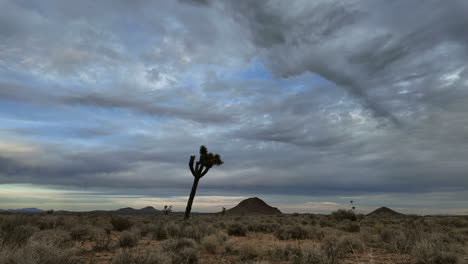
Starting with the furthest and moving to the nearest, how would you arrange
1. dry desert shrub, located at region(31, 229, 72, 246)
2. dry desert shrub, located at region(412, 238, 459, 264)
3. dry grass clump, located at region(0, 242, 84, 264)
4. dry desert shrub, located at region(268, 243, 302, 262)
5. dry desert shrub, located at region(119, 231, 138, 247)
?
dry desert shrub, located at region(119, 231, 138, 247), dry desert shrub, located at region(31, 229, 72, 246), dry desert shrub, located at region(268, 243, 302, 262), dry desert shrub, located at region(412, 238, 459, 264), dry grass clump, located at region(0, 242, 84, 264)

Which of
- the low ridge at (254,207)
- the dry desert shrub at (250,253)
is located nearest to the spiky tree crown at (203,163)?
the dry desert shrub at (250,253)

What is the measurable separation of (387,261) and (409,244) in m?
2.69

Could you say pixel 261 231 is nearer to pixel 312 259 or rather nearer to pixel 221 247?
pixel 221 247

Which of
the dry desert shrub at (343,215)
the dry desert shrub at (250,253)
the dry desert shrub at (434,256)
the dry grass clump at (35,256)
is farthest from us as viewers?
the dry desert shrub at (343,215)

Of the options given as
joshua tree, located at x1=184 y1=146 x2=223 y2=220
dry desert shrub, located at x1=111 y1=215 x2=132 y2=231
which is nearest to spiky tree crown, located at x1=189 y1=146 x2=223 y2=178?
joshua tree, located at x1=184 y1=146 x2=223 y2=220

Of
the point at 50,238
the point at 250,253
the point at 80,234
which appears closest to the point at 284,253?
the point at 250,253

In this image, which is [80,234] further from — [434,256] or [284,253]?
[434,256]

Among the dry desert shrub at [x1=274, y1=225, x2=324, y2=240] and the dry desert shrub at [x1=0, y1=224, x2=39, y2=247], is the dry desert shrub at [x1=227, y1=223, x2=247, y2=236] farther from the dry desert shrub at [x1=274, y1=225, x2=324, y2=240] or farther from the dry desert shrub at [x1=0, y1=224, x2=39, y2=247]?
the dry desert shrub at [x1=0, y1=224, x2=39, y2=247]

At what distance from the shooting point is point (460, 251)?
903 cm

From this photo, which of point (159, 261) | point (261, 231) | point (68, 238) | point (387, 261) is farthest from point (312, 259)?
point (261, 231)

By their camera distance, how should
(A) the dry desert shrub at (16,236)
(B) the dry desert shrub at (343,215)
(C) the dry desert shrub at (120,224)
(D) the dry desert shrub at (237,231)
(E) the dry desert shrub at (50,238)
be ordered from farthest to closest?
(B) the dry desert shrub at (343,215) → (C) the dry desert shrub at (120,224) → (D) the dry desert shrub at (237,231) → (A) the dry desert shrub at (16,236) → (E) the dry desert shrub at (50,238)

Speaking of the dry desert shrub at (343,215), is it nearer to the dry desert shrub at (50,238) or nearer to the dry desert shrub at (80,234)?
the dry desert shrub at (80,234)

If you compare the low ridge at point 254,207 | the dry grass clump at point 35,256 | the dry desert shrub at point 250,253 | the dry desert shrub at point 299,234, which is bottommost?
the low ridge at point 254,207

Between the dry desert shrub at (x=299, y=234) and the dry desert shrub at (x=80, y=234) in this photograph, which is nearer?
the dry desert shrub at (x=80, y=234)
